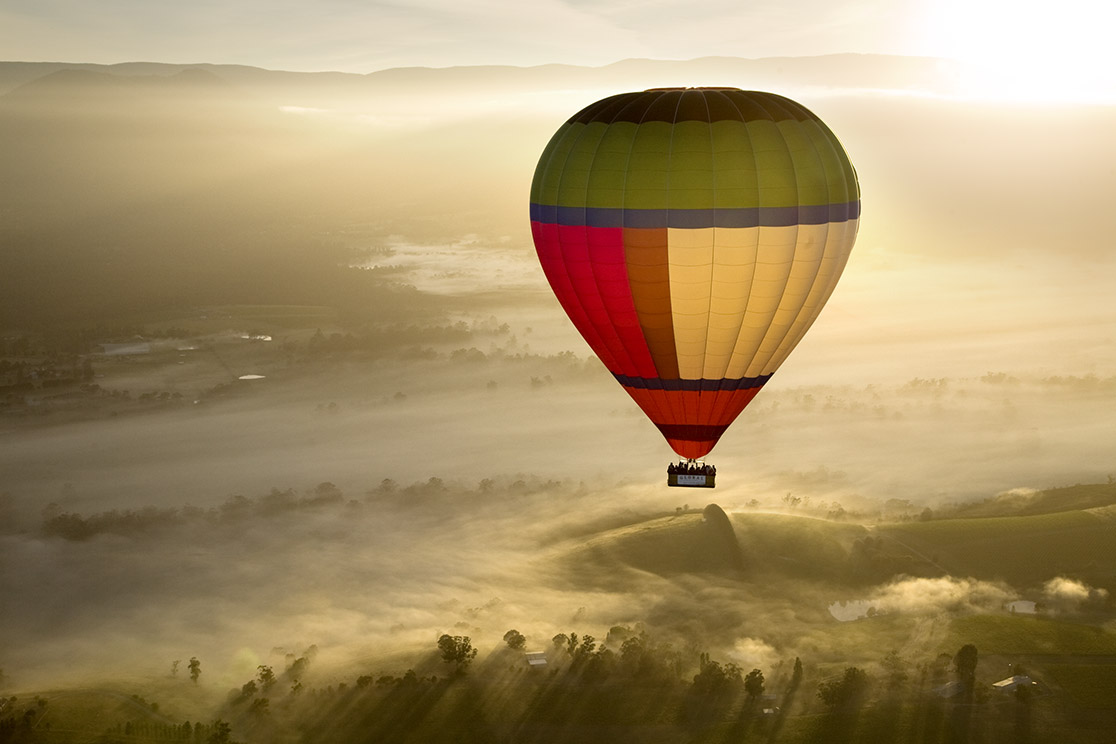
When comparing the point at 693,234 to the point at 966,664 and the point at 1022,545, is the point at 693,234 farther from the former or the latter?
the point at 1022,545

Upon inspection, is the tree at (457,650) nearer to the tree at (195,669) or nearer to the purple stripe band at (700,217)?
the tree at (195,669)

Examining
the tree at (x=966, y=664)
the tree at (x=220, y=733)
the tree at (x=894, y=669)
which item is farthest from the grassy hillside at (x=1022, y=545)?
the tree at (x=220, y=733)

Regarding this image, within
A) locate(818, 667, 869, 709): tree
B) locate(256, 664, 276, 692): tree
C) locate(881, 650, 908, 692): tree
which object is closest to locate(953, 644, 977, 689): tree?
locate(881, 650, 908, 692): tree

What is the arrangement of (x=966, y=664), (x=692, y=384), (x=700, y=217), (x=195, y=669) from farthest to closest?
(x=195, y=669), (x=966, y=664), (x=692, y=384), (x=700, y=217)

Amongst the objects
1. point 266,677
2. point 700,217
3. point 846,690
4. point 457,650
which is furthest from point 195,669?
point 700,217

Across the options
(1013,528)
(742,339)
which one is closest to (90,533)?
(1013,528)

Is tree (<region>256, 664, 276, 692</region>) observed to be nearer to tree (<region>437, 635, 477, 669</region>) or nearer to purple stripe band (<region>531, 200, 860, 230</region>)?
tree (<region>437, 635, 477, 669</region>)
